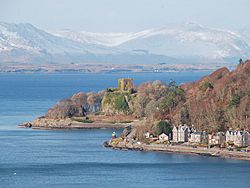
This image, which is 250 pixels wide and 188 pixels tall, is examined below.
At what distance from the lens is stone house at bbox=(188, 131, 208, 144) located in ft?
140

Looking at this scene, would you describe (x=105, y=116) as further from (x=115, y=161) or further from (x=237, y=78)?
(x=115, y=161)

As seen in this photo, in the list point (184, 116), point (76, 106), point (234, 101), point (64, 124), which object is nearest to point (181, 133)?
point (184, 116)

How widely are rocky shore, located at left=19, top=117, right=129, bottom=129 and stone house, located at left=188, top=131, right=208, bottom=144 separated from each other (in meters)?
9.47

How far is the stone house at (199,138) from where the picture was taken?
42641 mm

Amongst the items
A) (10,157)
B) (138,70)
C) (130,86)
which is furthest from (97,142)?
(138,70)

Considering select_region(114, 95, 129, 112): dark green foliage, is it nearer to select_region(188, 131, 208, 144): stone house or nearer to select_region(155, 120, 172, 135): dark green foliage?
select_region(155, 120, 172, 135): dark green foliage

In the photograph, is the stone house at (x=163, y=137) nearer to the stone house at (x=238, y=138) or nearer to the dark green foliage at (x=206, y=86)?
the stone house at (x=238, y=138)

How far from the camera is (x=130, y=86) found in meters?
62.6

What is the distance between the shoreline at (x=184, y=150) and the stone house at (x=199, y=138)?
1120 millimetres

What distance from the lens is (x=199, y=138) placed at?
1687 inches

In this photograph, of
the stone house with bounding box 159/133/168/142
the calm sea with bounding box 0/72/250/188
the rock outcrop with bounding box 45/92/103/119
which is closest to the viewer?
the calm sea with bounding box 0/72/250/188

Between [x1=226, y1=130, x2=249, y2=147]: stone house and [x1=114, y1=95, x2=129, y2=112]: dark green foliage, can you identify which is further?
[x1=114, y1=95, x2=129, y2=112]: dark green foliage

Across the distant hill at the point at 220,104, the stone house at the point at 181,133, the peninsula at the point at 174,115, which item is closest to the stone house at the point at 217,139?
the peninsula at the point at 174,115

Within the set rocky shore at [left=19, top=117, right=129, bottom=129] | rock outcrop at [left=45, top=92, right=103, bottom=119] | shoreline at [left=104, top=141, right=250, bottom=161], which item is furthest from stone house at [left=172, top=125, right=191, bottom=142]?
rock outcrop at [left=45, top=92, right=103, bottom=119]
